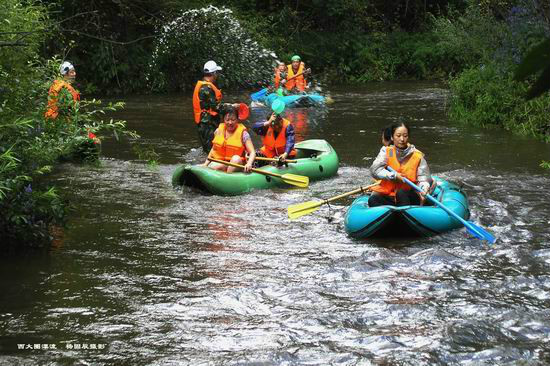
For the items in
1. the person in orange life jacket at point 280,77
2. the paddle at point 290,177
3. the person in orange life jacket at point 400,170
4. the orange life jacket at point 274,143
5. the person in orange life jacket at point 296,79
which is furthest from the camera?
the person in orange life jacket at point 296,79

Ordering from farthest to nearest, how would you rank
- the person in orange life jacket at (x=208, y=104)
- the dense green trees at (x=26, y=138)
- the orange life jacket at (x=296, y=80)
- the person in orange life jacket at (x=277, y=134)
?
the orange life jacket at (x=296, y=80) → the person in orange life jacket at (x=208, y=104) → the person in orange life jacket at (x=277, y=134) → the dense green trees at (x=26, y=138)

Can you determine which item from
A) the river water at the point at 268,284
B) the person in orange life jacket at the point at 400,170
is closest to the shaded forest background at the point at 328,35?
the river water at the point at 268,284

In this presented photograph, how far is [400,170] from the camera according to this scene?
296 inches

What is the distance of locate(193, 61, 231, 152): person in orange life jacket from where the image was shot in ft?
34.7

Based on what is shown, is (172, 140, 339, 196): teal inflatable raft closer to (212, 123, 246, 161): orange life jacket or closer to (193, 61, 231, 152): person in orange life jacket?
(212, 123, 246, 161): orange life jacket

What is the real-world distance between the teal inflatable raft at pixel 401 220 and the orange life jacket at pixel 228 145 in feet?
7.97

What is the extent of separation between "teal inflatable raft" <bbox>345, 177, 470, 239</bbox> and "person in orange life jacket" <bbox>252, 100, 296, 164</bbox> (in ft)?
8.40

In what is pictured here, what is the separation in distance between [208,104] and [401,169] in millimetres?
3904

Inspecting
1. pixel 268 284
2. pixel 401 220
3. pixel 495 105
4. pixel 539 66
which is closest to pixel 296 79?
pixel 495 105

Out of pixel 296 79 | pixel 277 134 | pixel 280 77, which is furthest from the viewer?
pixel 296 79

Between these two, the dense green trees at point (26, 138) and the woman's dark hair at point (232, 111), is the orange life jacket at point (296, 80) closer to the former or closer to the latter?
the woman's dark hair at point (232, 111)

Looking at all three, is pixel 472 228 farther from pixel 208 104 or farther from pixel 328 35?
pixel 328 35

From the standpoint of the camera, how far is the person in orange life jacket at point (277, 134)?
32.2 ft

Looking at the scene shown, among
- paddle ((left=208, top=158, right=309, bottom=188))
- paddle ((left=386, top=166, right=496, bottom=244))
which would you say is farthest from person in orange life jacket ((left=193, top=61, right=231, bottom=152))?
paddle ((left=386, top=166, right=496, bottom=244))
